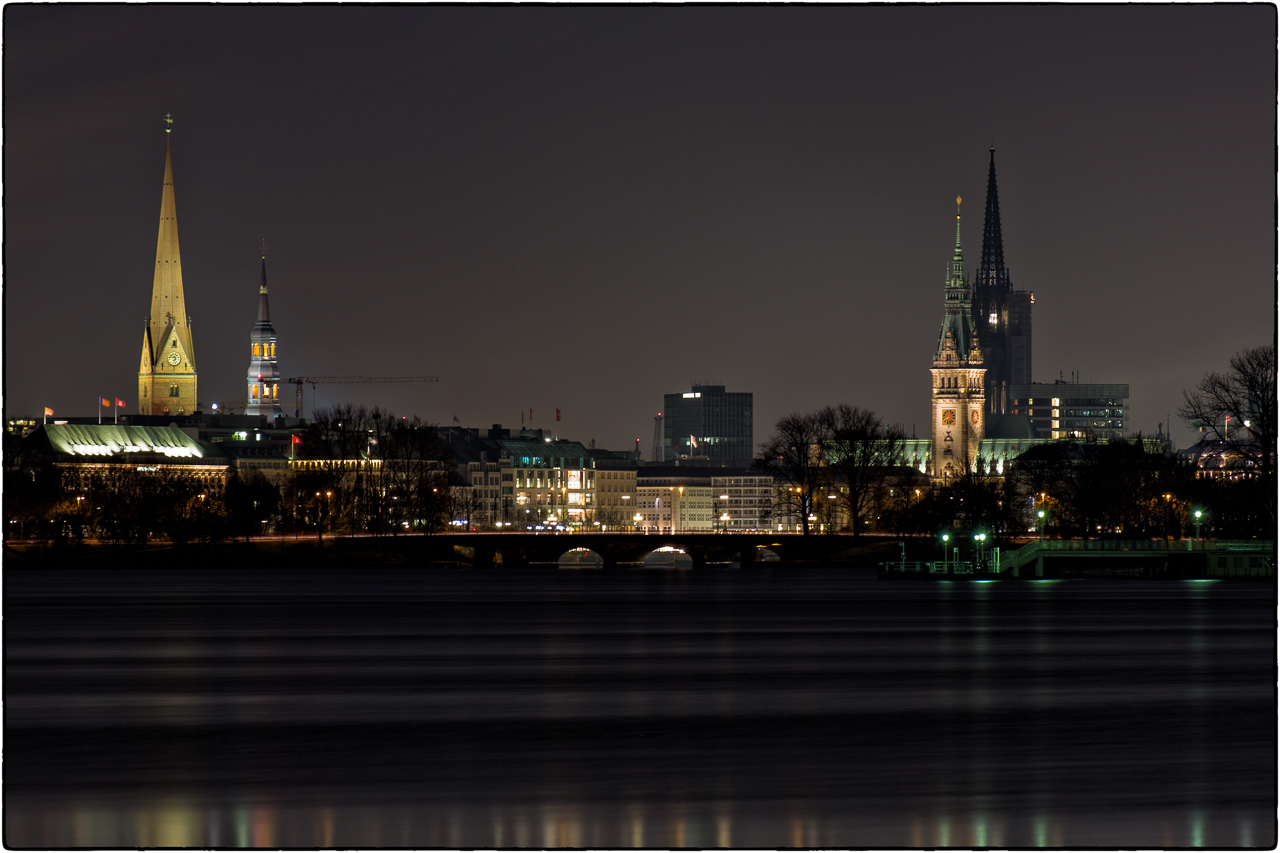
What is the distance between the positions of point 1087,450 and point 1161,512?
21.5m

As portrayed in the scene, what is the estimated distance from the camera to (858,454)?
156m

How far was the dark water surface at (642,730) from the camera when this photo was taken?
1058 inches

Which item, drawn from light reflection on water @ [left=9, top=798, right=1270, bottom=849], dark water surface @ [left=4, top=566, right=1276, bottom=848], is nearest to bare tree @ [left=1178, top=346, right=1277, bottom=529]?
dark water surface @ [left=4, top=566, right=1276, bottom=848]

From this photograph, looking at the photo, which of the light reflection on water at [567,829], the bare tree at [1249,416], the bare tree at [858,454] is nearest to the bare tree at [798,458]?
the bare tree at [858,454]

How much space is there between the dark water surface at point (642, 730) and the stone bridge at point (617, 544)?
68511 mm

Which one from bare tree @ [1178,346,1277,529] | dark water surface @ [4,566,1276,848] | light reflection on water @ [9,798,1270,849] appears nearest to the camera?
light reflection on water @ [9,798,1270,849]

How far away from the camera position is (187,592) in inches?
4119

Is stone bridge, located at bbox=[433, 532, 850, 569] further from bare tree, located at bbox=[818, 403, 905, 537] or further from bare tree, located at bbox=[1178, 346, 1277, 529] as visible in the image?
bare tree, located at bbox=[1178, 346, 1277, 529]

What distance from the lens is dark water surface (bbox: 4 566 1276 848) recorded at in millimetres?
26875

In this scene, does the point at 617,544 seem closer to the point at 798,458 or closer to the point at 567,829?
Result: the point at 798,458

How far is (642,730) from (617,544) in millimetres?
118287

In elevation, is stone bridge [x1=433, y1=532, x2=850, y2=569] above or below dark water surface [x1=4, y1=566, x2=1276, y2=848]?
above

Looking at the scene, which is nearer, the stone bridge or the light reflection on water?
the light reflection on water

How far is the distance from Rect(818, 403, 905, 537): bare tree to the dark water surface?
7022 centimetres
